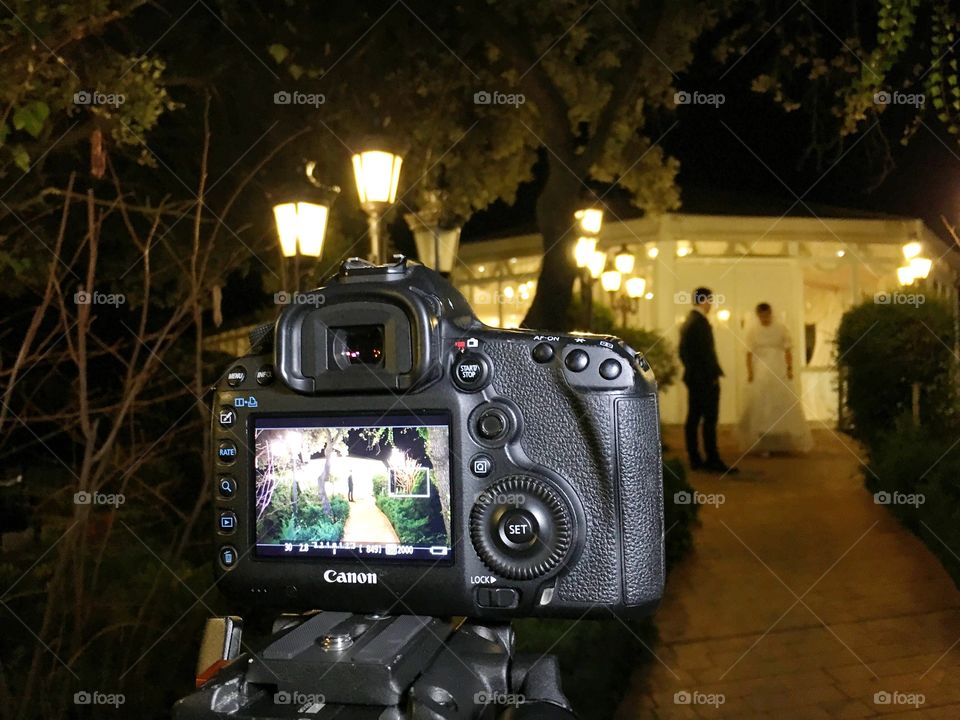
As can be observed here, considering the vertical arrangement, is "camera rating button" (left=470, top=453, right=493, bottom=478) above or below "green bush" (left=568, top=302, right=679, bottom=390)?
below

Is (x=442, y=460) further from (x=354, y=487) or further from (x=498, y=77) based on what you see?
(x=498, y=77)

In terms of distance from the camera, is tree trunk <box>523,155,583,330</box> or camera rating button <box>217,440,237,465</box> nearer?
camera rating button <box>217,440,237,465</box>

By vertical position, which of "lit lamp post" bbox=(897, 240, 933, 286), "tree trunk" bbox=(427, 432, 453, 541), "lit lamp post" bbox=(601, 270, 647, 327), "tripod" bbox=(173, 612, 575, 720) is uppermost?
"lit lamp post" bbox=(897, 240, 933, 286)

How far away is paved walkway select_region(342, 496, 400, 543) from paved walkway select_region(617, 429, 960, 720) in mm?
2967

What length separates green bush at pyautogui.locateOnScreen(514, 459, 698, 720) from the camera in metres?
3.62

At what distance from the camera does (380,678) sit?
53.4 inches

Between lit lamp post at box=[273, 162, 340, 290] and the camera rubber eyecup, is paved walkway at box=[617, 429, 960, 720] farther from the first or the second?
lit lamp post at box=[273, 162, 340, 290]

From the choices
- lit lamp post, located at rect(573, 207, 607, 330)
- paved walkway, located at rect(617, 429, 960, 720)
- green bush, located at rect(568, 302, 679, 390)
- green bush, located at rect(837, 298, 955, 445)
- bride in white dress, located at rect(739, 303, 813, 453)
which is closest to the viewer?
paved walkway, located at rect(617, 429, 960, 720)

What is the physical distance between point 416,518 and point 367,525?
0.32 ft

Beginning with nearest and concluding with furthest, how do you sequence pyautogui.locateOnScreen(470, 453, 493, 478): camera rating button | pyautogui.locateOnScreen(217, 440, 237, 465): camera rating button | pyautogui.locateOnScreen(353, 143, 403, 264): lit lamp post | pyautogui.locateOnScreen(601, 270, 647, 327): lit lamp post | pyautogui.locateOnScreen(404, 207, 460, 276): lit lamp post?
pyautogui.locateOnScreen(470, 453, 493, 478): camera rating button
pyautogui.locateOnScreen(217, 440, 237, 465): camera rating button
pyautogui.locateOnScreen(353, 143, 403, 264): lit lamp post
pyautogui.locateOnScreen(404, 207, 460, 276): lit lamp post
pyautogui.locateOnScreen(601, 270, 647, 327): lit lamp post

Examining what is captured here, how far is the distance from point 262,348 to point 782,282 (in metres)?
15.3

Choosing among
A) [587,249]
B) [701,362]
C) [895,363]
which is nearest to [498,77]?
A: [587,249]

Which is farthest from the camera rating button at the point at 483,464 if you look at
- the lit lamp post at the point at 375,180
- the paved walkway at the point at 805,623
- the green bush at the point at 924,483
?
the green bush at the point at 924,483

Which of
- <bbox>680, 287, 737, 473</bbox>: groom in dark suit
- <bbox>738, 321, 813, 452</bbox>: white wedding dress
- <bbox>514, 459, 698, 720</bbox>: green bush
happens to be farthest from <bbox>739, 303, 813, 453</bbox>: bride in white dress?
<bbox>514, 459, 698, 720</bbox>: green bush
